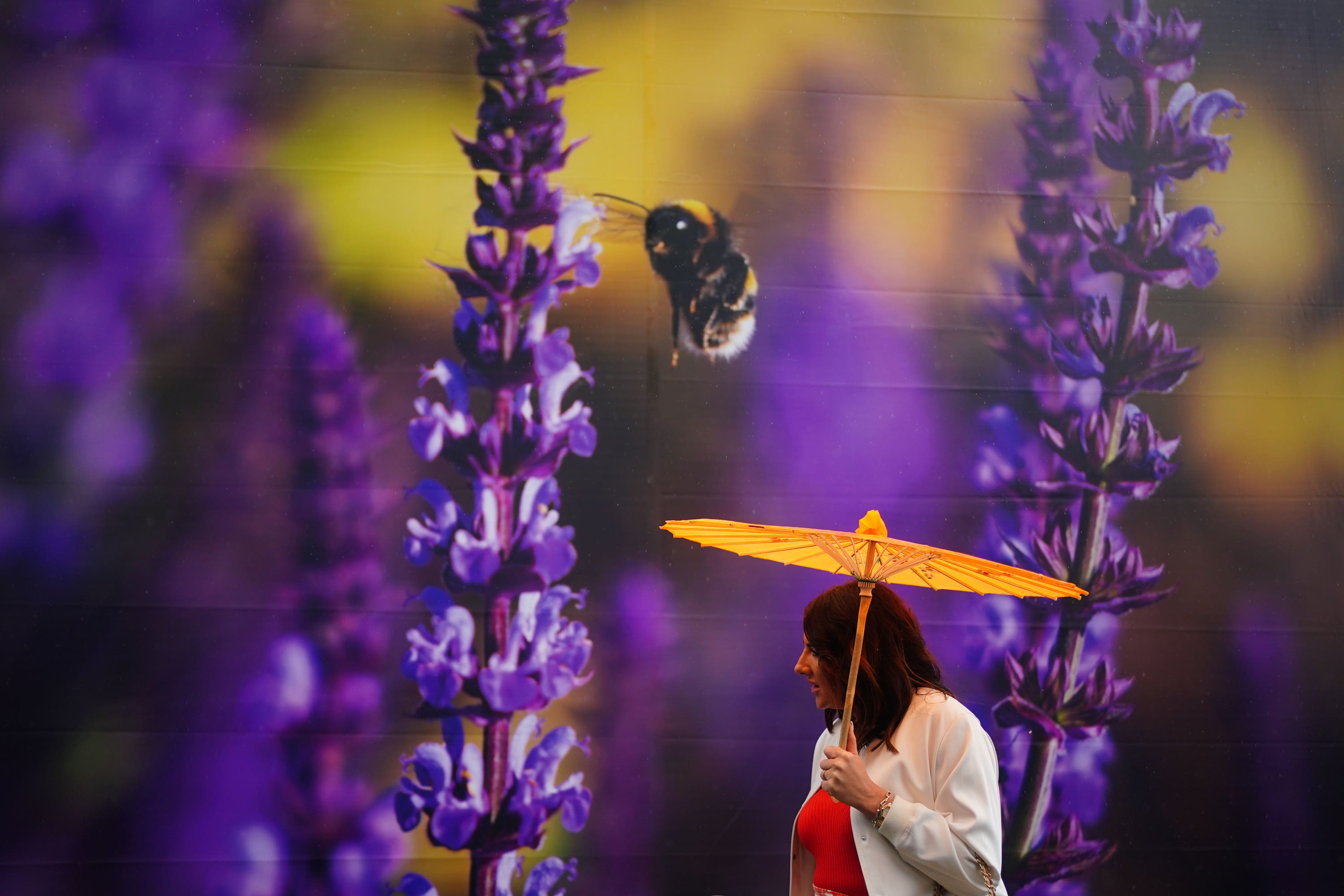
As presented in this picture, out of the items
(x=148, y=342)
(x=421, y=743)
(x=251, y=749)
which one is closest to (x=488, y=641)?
(x=421, y=743)

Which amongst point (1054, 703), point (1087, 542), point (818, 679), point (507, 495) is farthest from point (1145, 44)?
point (818, 679)

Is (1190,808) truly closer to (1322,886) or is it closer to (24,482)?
(1322,886)

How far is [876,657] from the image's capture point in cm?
215

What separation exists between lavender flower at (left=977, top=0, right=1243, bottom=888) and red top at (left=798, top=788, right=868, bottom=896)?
1.63m

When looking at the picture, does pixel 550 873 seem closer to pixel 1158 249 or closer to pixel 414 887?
pixel 414 887

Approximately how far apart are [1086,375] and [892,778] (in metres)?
2.12

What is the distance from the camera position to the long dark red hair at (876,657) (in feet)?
7.00

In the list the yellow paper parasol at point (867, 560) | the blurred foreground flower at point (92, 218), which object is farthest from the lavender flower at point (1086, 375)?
the blurred foreground flower at point (92, 218)

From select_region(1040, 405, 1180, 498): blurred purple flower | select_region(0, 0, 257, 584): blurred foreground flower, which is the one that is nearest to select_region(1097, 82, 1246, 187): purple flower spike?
select_region(1040, 405, 1180, 498): blurred purple flower

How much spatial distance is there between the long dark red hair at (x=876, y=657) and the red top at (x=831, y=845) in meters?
0.14

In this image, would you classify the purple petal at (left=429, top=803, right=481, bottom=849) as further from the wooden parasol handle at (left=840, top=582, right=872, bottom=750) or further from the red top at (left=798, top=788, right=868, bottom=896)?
the wooden parasol handle at (left=840, top=582, right=872, bottom=750)

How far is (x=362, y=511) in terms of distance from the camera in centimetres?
355

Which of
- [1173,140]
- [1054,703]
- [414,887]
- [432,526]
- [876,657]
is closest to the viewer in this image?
[876,657]

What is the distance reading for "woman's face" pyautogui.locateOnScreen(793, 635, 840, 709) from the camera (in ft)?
7.22
